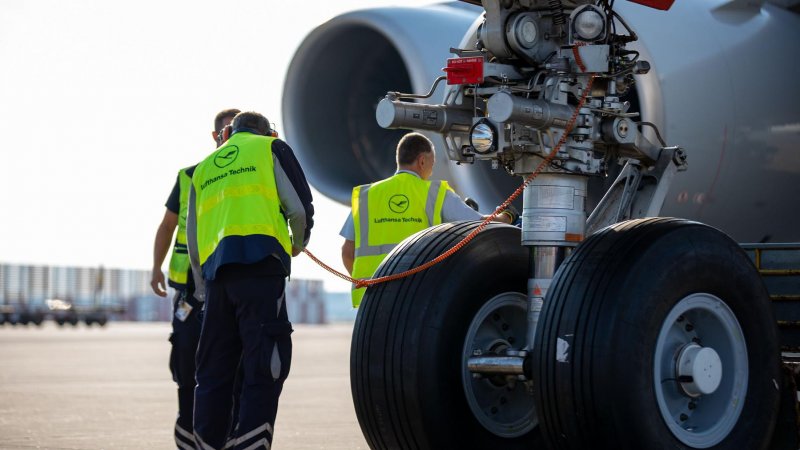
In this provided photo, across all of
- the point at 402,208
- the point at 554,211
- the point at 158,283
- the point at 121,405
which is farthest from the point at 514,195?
the point at 121,405

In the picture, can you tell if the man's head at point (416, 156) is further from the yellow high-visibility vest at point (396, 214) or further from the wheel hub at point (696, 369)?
the wheel hub at point (696, 369)

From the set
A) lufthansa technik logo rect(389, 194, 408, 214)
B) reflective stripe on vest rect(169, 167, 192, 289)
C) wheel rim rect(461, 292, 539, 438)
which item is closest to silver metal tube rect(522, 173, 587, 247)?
wheel rim rect(461, 292, 539, 438)

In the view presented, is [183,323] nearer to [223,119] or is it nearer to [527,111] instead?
[223,119]

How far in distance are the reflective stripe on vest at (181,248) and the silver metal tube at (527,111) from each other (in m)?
2.17

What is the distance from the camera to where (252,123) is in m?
5.87

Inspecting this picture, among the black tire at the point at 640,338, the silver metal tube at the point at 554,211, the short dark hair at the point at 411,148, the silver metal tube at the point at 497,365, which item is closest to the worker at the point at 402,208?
the short dark hair at the point at 411,148

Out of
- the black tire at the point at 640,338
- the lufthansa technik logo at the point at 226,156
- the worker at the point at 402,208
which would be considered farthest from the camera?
the worker at the point at 402,208

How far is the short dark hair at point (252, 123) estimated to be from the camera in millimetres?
5871

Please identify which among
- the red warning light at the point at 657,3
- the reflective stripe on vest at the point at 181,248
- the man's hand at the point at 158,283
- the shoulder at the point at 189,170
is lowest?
the man's hand at the point at 158,283

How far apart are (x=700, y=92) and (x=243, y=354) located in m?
3.59

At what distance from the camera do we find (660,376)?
15.5ft

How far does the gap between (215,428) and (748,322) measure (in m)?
2.13

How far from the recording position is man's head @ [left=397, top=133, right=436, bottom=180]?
6.88m

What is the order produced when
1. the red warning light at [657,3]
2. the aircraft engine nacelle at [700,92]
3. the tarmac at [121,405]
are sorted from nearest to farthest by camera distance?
the red warning light at [657,3] → the tarmac at [121,405] → the aircraft engine nacelle at [700,92]
